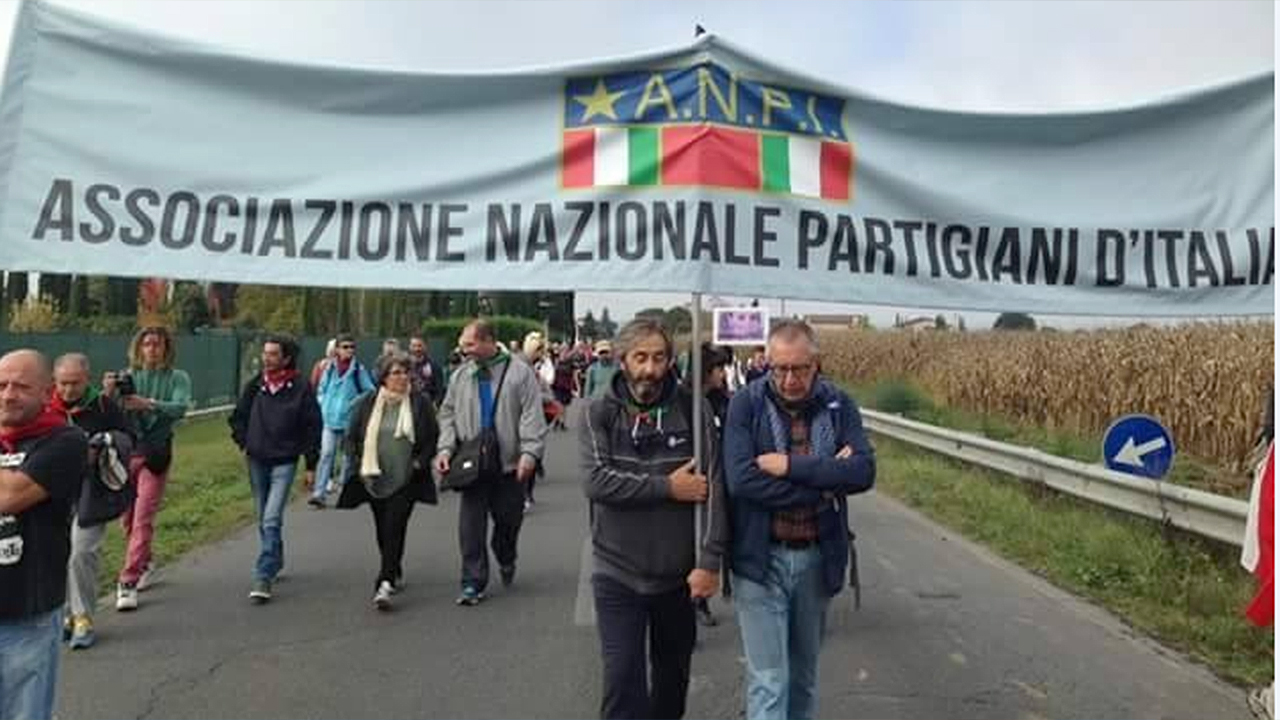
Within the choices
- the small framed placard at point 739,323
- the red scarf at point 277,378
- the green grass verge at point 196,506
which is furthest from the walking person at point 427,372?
the red scarf at point 277,378

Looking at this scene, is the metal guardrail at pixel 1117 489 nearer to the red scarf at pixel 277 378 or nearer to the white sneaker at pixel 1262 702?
the white sneaker at pixel 1262 702

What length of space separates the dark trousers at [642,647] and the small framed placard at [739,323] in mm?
11463

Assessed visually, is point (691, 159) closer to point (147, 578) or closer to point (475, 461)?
point (475, 461)

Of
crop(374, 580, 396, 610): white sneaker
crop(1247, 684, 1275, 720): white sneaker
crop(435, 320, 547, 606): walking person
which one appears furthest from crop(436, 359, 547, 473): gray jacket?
crop(1247, 684, 1275, 720): white sneaker

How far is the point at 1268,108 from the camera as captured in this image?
13.5ft

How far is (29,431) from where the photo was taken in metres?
3.76

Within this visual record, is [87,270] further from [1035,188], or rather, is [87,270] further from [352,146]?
[1035,188]

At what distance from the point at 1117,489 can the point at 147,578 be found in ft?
24.6

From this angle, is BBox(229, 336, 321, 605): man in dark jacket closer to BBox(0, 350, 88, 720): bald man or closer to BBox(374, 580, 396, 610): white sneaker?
BBox(374, 580, 396, 610): white sneaker

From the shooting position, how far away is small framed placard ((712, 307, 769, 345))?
16047 mm

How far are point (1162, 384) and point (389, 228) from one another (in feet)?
A: 53.6

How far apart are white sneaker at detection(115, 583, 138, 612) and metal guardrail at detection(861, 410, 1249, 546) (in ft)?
22.6

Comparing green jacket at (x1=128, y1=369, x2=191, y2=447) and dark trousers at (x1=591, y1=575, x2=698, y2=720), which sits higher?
green jacket at (x1=128, y1=369, x2=191, y2=447)

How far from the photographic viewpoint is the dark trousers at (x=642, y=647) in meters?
4.18
